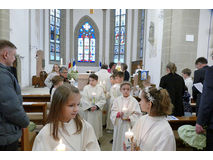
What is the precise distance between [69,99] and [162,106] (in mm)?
967

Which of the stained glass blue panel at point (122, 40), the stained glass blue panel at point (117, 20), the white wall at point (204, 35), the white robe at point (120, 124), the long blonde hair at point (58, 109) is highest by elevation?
the stained glass blue panel at point (117, 20)

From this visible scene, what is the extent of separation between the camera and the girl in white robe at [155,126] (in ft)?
5.66

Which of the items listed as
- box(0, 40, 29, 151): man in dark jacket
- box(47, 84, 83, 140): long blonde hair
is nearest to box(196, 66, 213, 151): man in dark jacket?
box(47, 84, 83, 140): long blonde hair

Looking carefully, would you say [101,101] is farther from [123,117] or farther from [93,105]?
[123,117]

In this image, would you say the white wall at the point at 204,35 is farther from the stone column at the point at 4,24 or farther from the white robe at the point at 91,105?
the stone column at the point at 4,24

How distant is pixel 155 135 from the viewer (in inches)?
68.8

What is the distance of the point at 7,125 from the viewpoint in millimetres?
1671

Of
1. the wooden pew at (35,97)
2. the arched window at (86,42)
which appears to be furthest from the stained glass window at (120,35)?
the wooden pew at (35,97)

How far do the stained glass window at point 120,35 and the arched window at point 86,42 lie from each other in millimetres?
2302

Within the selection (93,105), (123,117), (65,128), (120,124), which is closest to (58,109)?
(65,128)

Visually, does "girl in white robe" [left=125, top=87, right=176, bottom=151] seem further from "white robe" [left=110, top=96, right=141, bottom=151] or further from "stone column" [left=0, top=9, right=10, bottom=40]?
"stone column" [left=0, top=9, right=10, bottom=40]

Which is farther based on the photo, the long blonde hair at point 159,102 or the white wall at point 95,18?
the white wall at point 95,18

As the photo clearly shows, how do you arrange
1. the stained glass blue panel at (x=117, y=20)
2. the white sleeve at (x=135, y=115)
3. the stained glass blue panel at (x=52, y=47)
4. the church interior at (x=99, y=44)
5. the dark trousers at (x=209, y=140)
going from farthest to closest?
the stained glass blue panel at (x=117, y=20) → the stained glass blue panel at (x=52, y=47) → the church interior at (x=99, y=44) → the white sleeve at (x=135, y=115) → the dark trousers at (x=209, y=140)

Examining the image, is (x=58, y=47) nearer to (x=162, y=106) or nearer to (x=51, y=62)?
(x=51, y=62)
